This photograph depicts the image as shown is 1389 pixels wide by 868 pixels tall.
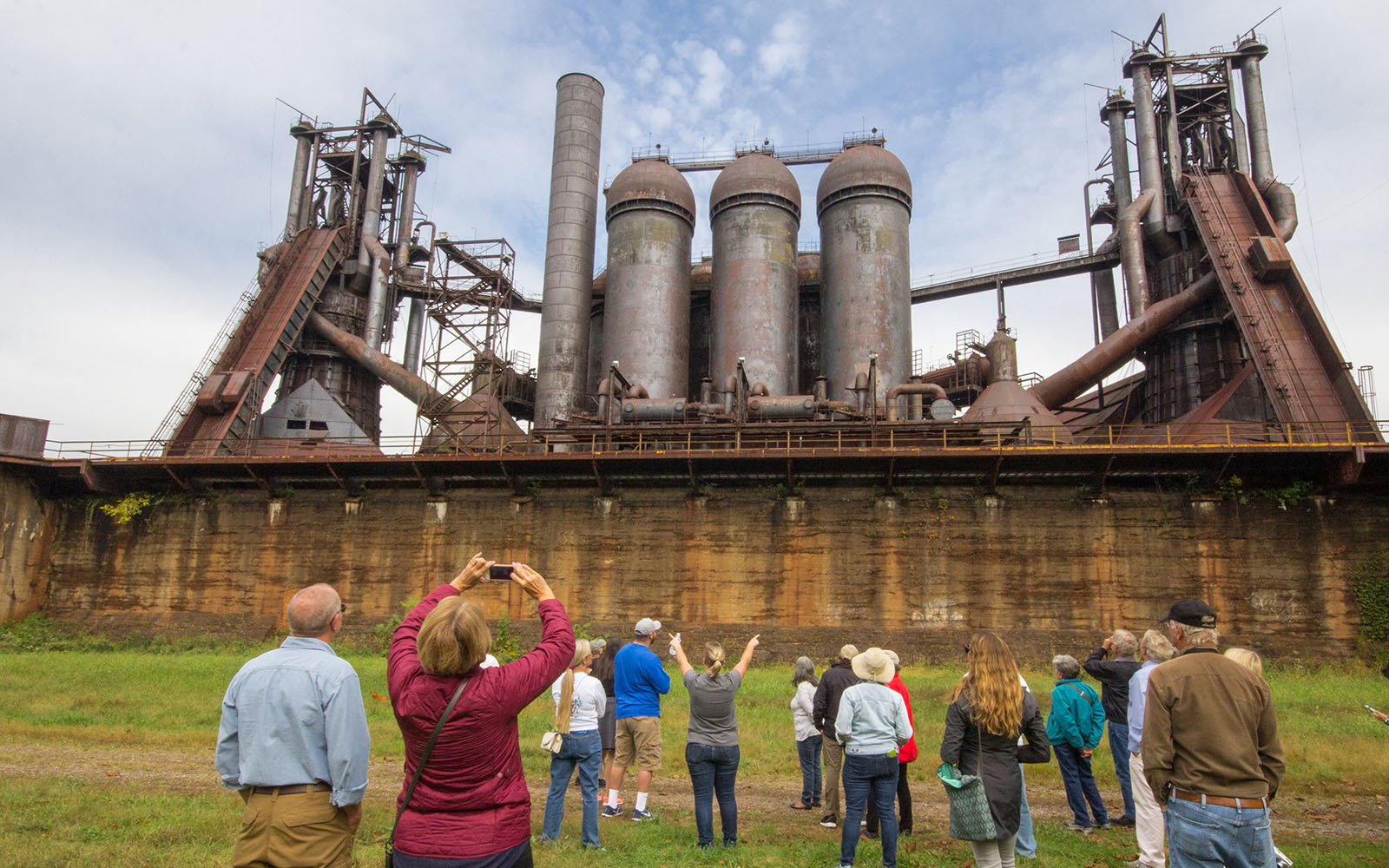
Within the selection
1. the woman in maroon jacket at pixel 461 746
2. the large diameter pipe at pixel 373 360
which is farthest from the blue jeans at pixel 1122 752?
the large diameter pipe at pixel 373 360

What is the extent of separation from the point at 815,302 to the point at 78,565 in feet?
96.3

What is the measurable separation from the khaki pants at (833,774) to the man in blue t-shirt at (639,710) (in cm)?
178

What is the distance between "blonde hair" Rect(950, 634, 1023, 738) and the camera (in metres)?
5.29

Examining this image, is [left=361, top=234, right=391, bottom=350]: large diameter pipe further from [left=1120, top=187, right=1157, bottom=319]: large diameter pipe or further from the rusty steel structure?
[left=1120, top=187, right=1157, bottom=319]: large diameter pipe

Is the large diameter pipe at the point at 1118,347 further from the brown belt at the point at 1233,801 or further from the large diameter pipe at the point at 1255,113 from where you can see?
the brown belt at the point at 1233,801

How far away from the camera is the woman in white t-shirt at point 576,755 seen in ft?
23.8

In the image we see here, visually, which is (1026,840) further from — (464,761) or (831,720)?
(464,761)

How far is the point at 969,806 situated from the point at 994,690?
0.79m

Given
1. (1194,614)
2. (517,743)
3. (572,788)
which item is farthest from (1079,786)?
(517,743)

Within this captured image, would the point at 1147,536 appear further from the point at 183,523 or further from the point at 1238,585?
the point at 183,523

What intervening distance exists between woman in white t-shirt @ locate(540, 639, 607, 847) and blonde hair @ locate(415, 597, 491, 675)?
13.6 feet

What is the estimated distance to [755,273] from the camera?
34.0 m

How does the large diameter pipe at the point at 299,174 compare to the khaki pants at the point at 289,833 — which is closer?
the khaki pants at the point at 289,833

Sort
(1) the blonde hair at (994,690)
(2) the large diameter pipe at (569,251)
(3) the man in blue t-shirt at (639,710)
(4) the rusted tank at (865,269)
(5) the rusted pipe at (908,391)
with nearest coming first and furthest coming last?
(1) the blonde hair at (994,690) → (3) the man in blue t-shirt at (639,710) → (5) the rusted pipe at (908,391) → (4) the rusted tank at (865,269) → (2) the large diameter pipe at (569,251)
